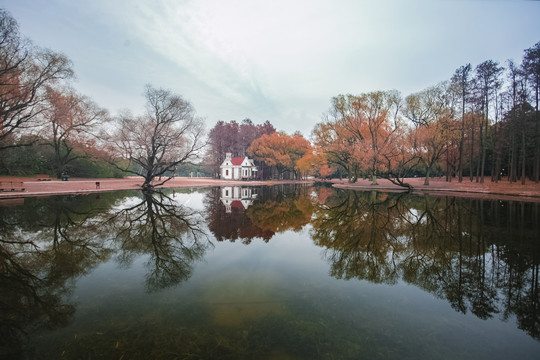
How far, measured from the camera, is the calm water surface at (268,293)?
3676 millimetres

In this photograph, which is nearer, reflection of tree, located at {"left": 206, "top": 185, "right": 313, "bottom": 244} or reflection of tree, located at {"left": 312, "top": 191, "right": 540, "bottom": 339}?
reflection of tree, located at {"left": 312, "top": 191, "right": 540, "bottom": 339}

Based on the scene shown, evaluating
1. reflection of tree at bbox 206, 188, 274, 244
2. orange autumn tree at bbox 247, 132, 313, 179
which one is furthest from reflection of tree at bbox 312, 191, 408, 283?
orange autumn tree at bbox 247, 132, 313, 179

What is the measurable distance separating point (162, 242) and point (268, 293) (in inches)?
215

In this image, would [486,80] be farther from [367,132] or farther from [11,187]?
[11,187]

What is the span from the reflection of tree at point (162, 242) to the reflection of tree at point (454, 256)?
452cm

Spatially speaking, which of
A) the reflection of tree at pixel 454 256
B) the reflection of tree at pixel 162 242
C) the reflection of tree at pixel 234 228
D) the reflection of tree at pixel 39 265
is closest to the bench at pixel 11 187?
the reflection of tree at pixel 39 265

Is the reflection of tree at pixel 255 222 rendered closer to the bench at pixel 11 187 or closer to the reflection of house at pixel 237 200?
the reflection of house at pixel 237 200

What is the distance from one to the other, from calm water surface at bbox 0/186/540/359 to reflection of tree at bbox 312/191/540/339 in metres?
0.05

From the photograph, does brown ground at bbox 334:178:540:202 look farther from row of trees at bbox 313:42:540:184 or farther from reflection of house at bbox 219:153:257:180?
reflection of house at bbox 219:153:257:180

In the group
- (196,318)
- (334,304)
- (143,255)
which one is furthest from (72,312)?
(334,304)

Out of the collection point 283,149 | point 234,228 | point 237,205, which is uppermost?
point 283,149

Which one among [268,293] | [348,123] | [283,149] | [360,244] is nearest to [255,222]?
[360,244]

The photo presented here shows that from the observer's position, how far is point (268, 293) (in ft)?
17.8

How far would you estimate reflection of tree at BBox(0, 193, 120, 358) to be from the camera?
4211mm
